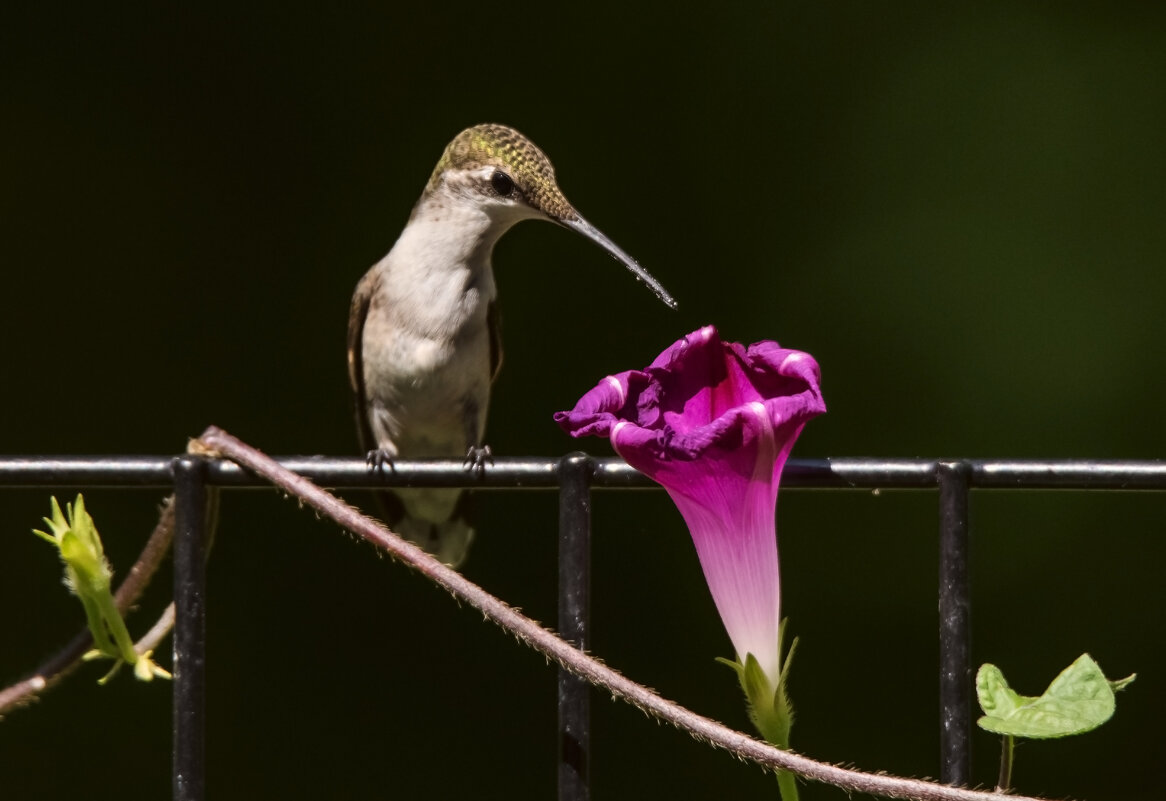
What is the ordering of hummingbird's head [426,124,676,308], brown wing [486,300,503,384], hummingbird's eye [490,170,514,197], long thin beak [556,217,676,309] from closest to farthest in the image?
long thin beak [556,217,676,309], hummingbird's head [426,124,676,308], hummingbird's eye [490,170,514,197], brown wing [486,300,503,384]

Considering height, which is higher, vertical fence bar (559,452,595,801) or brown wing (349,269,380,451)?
brown wing (349,269,380,451)

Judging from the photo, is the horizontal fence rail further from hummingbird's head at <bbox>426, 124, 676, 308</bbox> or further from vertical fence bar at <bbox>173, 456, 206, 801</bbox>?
hummingbird's head at <bbox>426, 124, 676, 308</bbox>

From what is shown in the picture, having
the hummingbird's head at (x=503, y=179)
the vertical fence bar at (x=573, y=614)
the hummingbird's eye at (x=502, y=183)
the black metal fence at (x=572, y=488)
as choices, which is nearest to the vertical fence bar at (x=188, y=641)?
the black metal fence at (x=572, y=488)

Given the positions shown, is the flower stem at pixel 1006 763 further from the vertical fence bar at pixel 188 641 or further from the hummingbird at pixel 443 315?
the hummingbird at pixel 443 315

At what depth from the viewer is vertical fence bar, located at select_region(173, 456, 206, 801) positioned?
65 cm

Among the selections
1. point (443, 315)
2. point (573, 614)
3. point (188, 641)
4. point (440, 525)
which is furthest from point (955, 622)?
point (440, 525)

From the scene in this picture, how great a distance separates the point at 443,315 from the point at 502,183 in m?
0.34

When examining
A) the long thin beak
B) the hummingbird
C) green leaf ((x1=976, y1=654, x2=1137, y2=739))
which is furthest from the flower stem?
the hummingbird

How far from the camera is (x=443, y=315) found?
2197mm

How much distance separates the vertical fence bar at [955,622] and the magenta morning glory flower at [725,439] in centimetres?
7

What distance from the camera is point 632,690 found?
57 centimetres

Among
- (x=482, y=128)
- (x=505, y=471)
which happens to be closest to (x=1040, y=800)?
(x=505, y=471)

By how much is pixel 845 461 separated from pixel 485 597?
0.54 feet

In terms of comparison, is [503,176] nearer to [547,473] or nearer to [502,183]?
[502,183]
